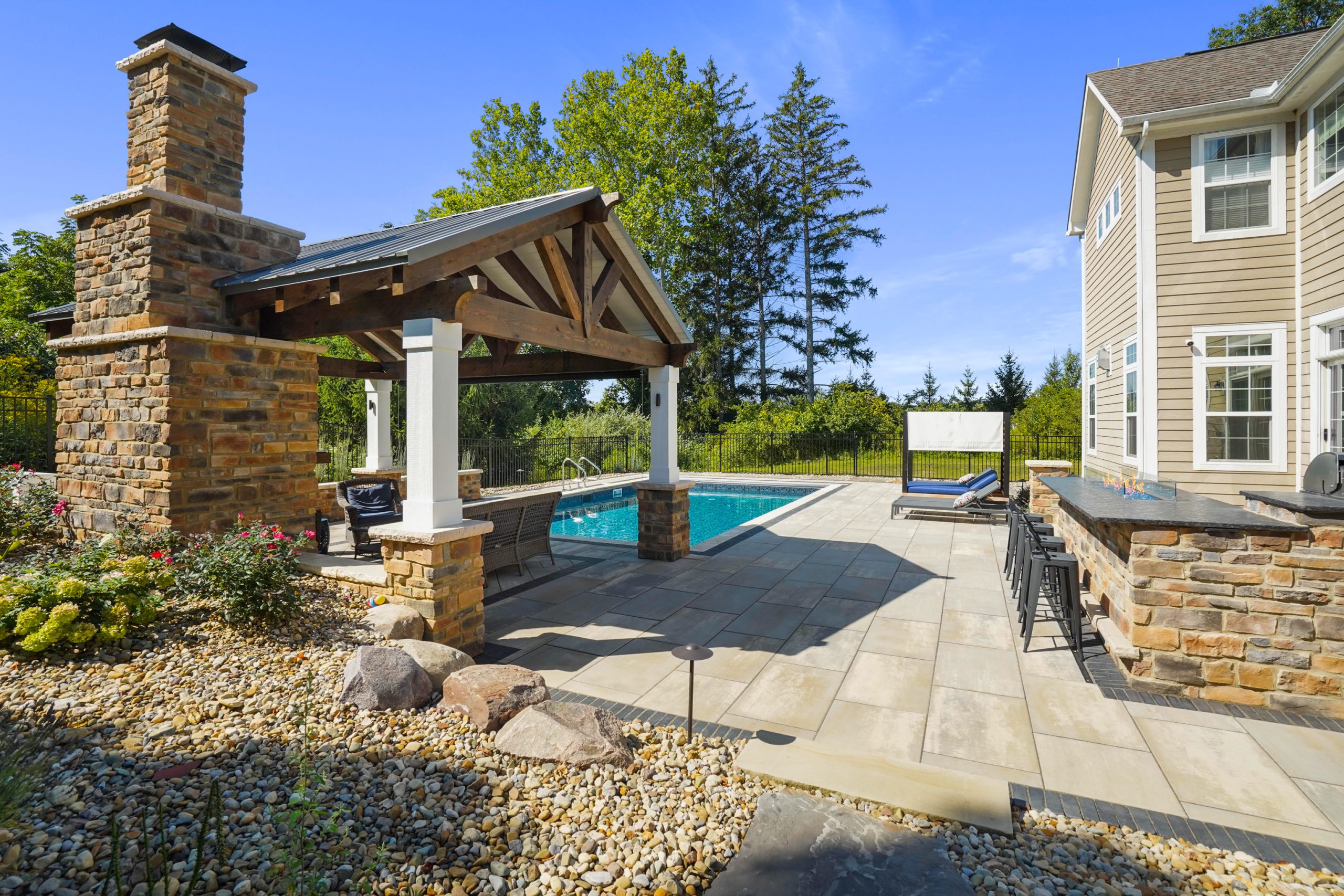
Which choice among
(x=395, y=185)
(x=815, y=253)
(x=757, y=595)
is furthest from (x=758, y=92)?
(x=757, y=595)

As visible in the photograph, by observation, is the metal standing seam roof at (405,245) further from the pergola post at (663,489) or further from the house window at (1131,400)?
the house window at (1131,400)

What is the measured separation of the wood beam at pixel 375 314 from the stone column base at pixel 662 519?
10.1 ft

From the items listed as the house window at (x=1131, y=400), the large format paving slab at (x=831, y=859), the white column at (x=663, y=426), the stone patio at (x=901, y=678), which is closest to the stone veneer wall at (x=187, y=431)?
the stone patio at (x=901, y=678)

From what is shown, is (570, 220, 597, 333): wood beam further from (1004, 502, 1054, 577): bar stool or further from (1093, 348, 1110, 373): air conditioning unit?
(1093, 348, 1110, 373): air conditioning unit

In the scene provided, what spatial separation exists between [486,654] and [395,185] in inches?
762

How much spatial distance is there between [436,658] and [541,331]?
9.20 feet

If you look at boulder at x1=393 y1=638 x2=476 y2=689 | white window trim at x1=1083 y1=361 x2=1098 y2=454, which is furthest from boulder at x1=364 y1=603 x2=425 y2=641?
white window trim at x1=1083 y1=361 x2=1098 y2=454

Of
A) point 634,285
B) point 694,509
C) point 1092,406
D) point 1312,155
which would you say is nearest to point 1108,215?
point 1312,155

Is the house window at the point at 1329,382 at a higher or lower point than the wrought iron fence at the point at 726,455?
higher

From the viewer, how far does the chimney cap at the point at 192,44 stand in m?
5.21

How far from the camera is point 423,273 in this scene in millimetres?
4141

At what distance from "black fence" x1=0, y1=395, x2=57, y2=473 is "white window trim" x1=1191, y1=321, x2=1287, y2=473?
55.5 feet

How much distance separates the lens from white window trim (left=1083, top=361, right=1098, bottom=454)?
11.3 metres

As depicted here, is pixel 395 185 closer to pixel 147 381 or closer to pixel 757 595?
pixel 147 381
